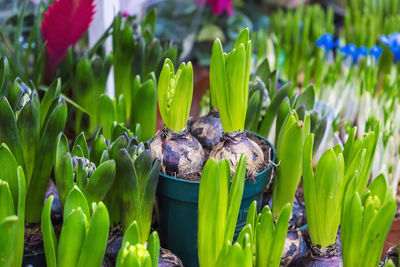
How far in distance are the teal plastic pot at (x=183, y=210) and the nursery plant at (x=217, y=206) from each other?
0.10 metres

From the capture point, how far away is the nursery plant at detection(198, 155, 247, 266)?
0.67m

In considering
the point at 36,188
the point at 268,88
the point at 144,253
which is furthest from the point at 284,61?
the point at 144,253

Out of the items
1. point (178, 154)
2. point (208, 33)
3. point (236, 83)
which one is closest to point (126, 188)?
point (178, 154)

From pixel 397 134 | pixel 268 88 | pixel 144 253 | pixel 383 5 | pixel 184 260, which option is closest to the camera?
pixel 144 253

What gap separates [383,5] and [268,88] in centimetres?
115

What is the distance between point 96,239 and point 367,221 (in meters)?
0.35

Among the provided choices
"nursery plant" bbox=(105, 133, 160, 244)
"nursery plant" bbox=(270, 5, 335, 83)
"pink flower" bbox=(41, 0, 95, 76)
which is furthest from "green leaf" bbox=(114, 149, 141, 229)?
"nursery plant" bbox=(270, 5, 335, 83)

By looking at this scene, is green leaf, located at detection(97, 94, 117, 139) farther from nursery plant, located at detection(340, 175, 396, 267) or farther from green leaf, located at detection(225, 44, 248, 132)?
nursery plant, located at detection(340, 175, 396, 267)

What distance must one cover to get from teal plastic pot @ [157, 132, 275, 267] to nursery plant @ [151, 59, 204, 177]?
0.03 m

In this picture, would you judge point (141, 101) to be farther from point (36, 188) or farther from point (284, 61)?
point (284, 61)

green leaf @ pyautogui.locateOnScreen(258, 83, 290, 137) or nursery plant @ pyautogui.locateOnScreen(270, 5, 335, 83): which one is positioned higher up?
nursery plant @ pyautogui.locateOnScreen(270, 5, 335, 83)

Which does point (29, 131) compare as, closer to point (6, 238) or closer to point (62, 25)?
point (6, 238)

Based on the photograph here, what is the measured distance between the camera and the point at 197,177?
845 millimetres

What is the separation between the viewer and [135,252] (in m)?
0.61
